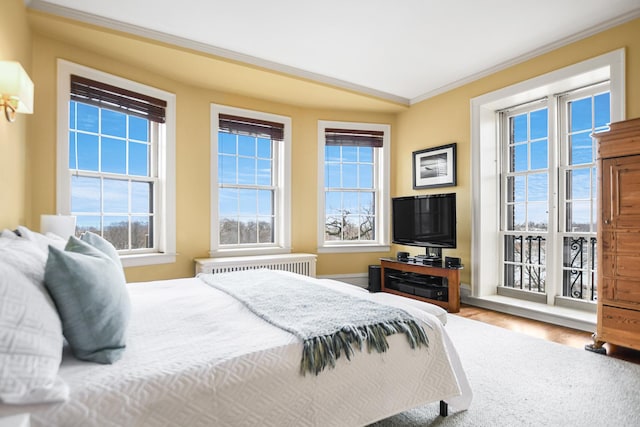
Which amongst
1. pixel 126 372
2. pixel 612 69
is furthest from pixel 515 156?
pixel 126 372

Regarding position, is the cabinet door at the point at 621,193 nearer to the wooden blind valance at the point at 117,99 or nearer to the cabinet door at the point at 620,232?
the cabinet door at the point at 620,232

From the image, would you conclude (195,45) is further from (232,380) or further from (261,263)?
(232,380)

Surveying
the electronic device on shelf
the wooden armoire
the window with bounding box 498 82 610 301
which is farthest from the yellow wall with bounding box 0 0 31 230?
the window with bounding box 498 82 610 301

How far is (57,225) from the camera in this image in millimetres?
2623

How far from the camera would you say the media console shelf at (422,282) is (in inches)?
159

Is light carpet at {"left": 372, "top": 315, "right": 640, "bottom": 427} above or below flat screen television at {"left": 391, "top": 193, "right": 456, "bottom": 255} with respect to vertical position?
below

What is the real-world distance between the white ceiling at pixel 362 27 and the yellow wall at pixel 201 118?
125mm

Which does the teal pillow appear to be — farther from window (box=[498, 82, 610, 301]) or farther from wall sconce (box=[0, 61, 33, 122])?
window (box=[498, 82, 610, 301])

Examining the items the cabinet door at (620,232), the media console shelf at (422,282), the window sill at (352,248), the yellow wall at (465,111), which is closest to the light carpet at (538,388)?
the cabinet door at (620,232)

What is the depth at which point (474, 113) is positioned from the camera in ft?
14.2

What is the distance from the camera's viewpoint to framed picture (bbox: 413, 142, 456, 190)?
458cm

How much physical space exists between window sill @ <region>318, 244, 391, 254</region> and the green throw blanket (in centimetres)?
276

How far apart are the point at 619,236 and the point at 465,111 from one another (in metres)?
2.30

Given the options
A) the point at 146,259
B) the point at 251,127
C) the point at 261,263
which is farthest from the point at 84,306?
the point at 251,127
